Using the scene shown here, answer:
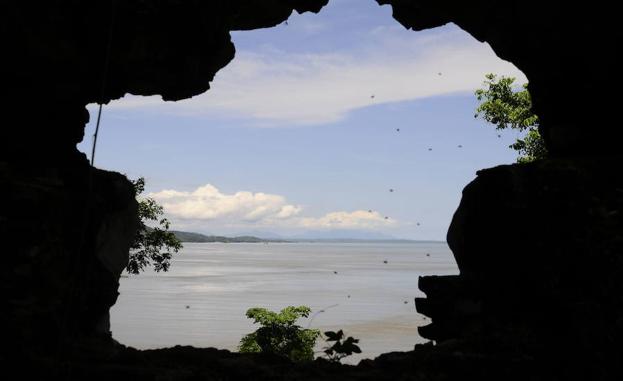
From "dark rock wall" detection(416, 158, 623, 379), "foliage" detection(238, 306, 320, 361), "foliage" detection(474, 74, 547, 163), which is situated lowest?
"foliage" detection(238, 306, 320, 361)

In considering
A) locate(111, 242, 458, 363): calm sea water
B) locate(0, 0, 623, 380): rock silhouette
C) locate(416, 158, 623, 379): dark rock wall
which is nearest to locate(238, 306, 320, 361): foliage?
locate(111, 242, 458, 363): calm sea water

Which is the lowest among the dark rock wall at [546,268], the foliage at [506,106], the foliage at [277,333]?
the foliage at [277,333]

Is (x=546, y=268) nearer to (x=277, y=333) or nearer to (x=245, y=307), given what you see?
(x=277, y=333)

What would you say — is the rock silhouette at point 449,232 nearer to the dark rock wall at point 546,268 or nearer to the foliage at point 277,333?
the dark rock wall at point 546,268

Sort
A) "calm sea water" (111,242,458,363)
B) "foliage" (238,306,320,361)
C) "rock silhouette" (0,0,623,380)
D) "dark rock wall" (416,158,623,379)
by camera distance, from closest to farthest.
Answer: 1. "dark rock wall" (416,158,623,379)
2. "rock silhouette" (0,0,623,380)
3. "foliage" (238,306,320,361)
4. "calm sea water" (111,242,458,363)

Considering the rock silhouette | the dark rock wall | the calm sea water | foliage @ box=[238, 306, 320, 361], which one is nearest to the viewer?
the dark rock wall

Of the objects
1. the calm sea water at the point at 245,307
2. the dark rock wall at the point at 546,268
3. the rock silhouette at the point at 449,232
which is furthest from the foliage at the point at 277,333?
the dark rock wall at the point at 546,268

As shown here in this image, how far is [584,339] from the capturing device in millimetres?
7004

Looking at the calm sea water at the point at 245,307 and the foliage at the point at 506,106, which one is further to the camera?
the calm sea water at the point at 245,307

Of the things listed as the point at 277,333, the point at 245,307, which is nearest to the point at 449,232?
the point at 277,333

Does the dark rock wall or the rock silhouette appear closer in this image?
the dark rock wall

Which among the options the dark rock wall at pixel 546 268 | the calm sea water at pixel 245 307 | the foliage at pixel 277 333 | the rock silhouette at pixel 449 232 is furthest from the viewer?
the calm sea water at pixel 245 307

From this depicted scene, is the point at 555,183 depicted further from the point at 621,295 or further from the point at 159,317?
the point at 159,317

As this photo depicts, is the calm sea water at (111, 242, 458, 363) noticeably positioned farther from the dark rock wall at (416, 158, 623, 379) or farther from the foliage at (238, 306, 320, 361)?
the dark rock wall at (416, 158, 623, 379)
